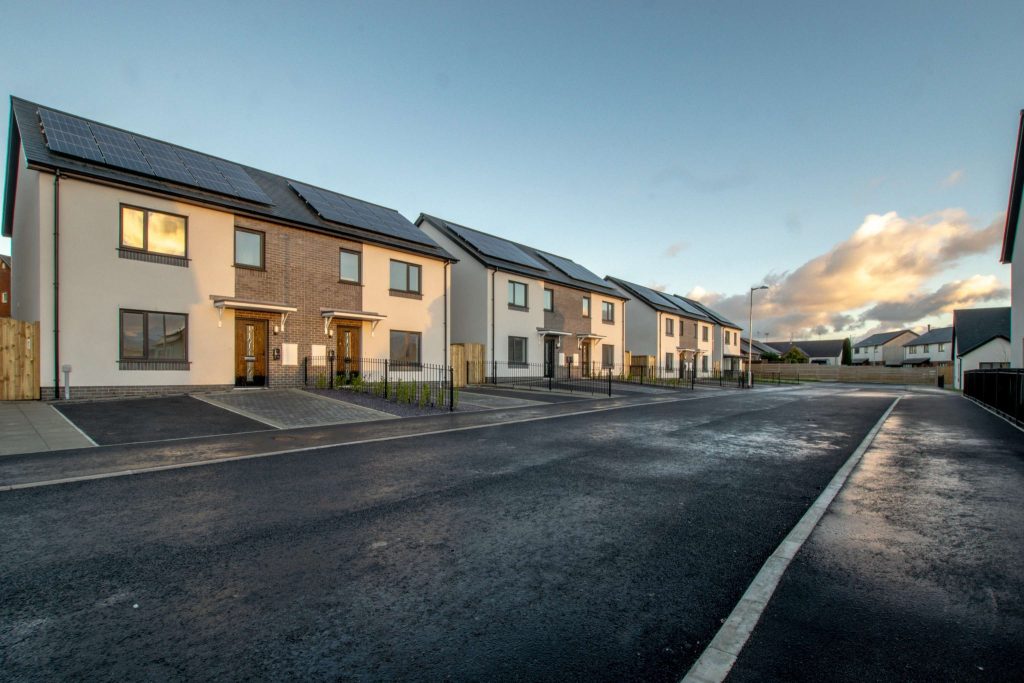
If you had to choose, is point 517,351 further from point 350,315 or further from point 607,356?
point 350,315

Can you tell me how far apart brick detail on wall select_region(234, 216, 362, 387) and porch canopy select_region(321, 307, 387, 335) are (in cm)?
19

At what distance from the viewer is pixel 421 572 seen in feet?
12.2

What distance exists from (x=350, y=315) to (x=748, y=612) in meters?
18.8

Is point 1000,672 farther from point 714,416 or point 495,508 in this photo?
point 714,416

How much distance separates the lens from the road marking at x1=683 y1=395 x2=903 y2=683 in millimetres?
2531

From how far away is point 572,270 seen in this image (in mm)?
36469

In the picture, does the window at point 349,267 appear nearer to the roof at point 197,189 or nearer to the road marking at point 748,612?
the roof at point 197,189

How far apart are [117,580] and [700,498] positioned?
540 centimetres

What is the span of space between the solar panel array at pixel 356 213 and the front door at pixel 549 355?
1015 cm

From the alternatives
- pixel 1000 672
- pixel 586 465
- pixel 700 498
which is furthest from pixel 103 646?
pixel 586 465

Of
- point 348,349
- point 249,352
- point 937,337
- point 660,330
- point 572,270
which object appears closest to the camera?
point 249,352

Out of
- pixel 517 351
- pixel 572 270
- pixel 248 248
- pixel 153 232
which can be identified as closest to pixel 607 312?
pixel 572 270

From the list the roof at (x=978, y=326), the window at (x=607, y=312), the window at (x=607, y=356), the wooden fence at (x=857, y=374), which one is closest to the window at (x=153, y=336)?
the window at (x=607, y=356)

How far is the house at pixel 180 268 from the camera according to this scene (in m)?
14.3
